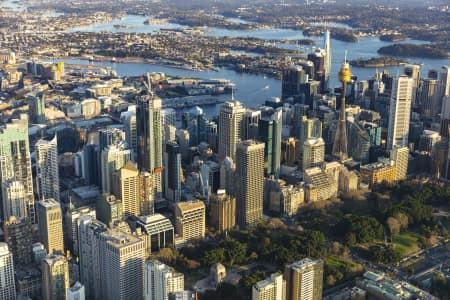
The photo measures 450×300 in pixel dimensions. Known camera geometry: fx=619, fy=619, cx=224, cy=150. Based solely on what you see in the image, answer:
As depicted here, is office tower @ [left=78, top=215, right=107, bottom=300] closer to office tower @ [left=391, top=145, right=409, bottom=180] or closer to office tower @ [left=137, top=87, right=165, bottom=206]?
office tower @ [left=137, top=87, right=165, bottom=206]

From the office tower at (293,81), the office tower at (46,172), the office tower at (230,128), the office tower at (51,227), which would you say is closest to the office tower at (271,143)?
the office tower at (230,128)

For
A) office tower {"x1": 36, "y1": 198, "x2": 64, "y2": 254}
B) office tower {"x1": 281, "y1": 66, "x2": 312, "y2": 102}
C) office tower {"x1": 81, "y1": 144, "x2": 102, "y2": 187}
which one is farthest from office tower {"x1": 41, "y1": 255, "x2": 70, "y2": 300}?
office tower {"x1": 281, "y1": 66, "x2": 312, "y2": 102}

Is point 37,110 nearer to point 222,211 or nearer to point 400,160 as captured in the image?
point 222,211

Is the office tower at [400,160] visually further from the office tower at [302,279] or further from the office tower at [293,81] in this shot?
the office tower at [293,81]

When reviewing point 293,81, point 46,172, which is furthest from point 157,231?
point 293,81

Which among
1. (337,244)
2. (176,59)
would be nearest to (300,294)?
(337,244)

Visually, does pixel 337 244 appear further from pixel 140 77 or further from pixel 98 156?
pixel 140 77
